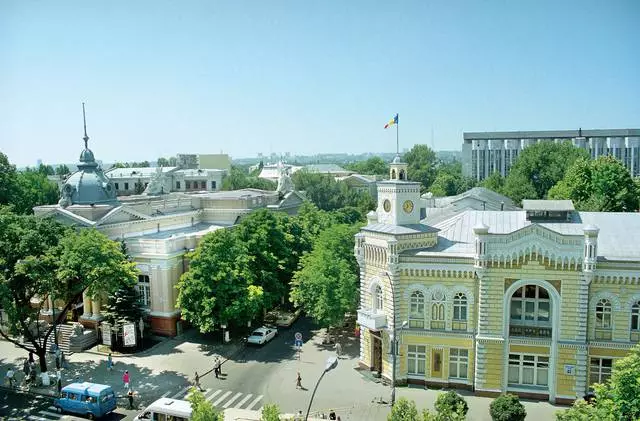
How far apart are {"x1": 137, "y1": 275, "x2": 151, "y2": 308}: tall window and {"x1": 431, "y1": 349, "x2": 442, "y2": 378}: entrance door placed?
24.9 metres

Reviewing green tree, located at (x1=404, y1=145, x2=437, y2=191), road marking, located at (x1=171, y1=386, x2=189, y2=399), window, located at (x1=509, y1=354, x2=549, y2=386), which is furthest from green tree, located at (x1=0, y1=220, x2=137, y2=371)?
green tree, located at (x1=404, y1=145, x2=437, y2=191)

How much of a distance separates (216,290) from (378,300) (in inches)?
523

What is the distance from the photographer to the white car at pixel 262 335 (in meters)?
44.8

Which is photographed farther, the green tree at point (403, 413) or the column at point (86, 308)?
the column at point (86, 308)

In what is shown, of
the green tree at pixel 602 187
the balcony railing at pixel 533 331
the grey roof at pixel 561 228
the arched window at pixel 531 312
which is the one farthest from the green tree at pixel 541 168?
the balcony railing at pixel 533 331

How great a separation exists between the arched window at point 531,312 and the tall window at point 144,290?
97.8 feet

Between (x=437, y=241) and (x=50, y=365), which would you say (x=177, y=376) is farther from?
(x=437, y=241)

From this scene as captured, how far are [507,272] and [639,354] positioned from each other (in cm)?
1109

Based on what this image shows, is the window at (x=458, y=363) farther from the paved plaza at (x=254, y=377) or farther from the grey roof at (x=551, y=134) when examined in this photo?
the grey roof at (x=551, y=134)

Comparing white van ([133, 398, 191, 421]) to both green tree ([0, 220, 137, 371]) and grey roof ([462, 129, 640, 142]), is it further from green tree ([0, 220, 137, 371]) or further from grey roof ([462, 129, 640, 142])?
grey roof ([462, 129, 640, 142])

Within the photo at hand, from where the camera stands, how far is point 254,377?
127 ft

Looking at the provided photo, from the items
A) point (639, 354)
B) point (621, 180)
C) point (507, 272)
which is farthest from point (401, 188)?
point (621, 180)

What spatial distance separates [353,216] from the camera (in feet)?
281

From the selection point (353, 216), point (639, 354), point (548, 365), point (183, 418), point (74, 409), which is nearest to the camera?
point (639, 354)
